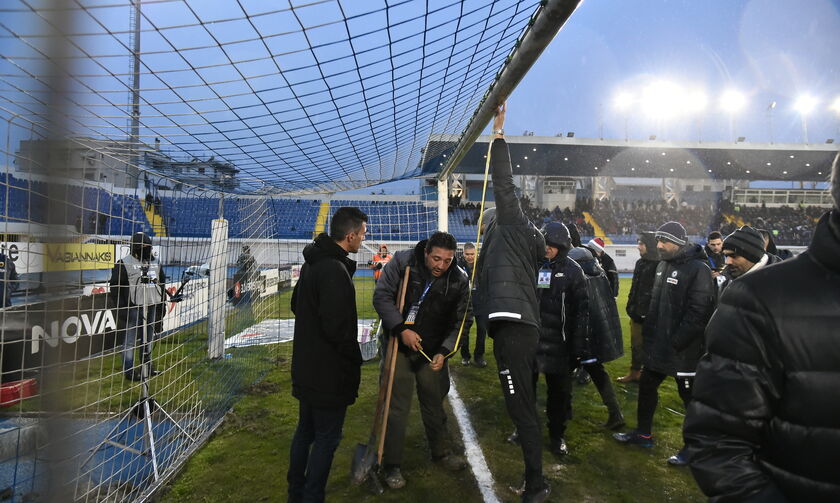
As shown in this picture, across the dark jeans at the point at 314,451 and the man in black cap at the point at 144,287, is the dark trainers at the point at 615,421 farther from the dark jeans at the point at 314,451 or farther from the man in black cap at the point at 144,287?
the man in black cap at the point at 144,287

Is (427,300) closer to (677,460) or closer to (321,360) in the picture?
(321,360)

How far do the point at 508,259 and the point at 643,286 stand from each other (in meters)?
2.85

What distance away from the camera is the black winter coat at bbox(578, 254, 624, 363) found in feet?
12.8

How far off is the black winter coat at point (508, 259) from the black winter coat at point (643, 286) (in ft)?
8.13

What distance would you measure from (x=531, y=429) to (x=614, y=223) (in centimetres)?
3362

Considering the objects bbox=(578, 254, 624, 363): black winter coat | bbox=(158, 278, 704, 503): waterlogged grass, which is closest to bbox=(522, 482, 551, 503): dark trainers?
bbox=(158, 278, 704, 503): waterlogged grass

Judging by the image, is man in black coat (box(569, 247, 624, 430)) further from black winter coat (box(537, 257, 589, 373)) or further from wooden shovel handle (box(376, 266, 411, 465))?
wooden shovel handle (box(376, 266, 411, 465))

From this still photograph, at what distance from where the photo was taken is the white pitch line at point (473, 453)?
9.55 ft

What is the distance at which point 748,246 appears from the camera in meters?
3.30

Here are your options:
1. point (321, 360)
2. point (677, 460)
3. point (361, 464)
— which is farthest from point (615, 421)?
point (321, 360)

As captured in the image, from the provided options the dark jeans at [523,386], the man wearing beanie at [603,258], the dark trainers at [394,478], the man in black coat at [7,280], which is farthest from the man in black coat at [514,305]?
the man wearing beanie at [603,258]

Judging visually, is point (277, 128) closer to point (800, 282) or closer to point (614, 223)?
point (800, 282)

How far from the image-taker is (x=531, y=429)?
275cm

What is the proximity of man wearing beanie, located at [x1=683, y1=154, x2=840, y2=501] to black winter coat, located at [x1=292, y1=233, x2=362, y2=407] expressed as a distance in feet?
5.91
